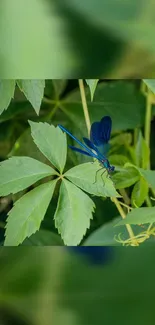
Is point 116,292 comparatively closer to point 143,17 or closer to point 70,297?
point 70,297

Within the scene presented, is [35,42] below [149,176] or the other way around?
the other way around

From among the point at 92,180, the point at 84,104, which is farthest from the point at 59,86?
the point at 92,180

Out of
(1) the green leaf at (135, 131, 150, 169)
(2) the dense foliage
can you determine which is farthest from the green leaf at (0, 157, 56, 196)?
(1) the green leaf at (135, 131, 150, 169)

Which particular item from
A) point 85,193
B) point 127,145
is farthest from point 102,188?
point 127,145

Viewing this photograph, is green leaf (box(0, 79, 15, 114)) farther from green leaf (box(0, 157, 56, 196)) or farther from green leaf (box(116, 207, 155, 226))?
green leaf (box(116, 207, 155, 226))

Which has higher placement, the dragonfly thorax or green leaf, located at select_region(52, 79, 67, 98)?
green leaf, located at select_region(52, 79, 67, 98)

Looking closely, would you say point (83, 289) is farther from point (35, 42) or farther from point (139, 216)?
point (35, 42)

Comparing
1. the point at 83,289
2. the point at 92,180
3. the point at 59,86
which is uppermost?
the point at 59,86
